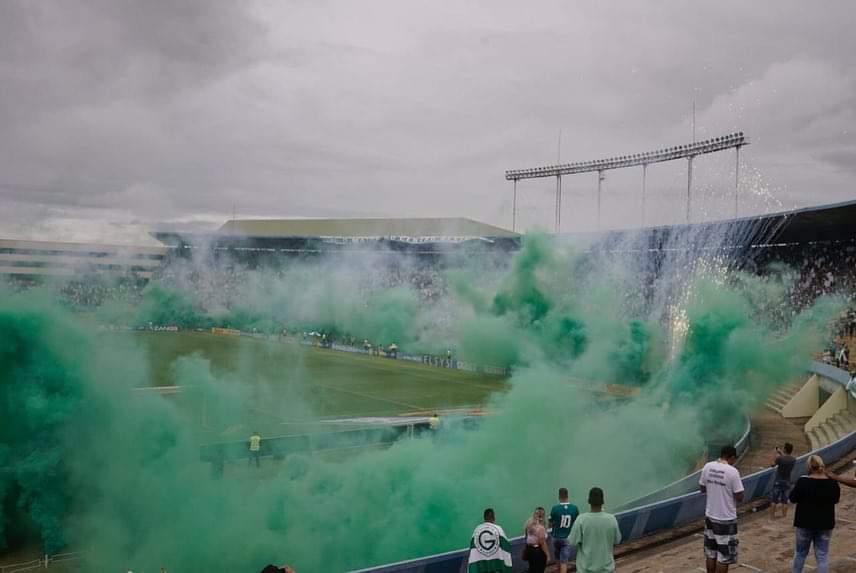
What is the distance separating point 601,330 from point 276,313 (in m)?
24.1

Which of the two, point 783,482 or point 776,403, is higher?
point 783,482

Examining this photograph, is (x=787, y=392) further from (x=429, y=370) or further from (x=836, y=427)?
(x=429, y=370)

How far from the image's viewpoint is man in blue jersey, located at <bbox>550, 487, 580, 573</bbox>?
6758mm

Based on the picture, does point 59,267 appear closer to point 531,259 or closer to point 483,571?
point 531,259

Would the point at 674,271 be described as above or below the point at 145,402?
above

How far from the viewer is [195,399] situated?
55.8ft

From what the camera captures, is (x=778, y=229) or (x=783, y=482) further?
(x=778, y=229)

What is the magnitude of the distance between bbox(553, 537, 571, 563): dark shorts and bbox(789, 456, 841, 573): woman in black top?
2.00 metres

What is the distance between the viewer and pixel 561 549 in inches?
269

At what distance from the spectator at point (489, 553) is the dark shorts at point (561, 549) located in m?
1.27

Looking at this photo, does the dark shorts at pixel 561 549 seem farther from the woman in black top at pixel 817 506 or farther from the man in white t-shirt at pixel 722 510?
the woman in black top at pixel 817 506

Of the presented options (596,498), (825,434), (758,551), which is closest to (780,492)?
(758,551)

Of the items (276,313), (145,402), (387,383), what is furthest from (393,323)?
(145,402)

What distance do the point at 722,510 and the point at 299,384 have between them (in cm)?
2489
